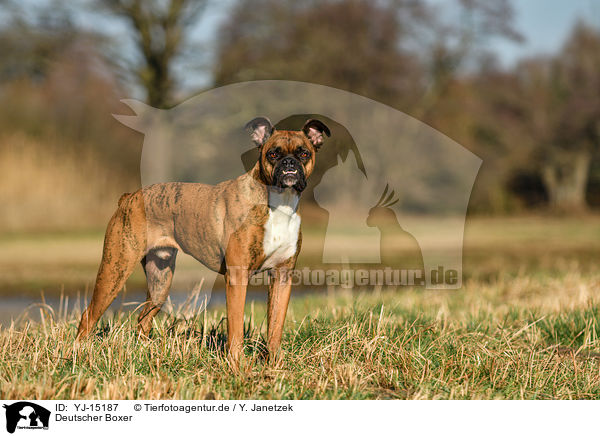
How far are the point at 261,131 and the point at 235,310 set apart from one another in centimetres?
137

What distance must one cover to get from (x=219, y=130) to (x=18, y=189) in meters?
5.49

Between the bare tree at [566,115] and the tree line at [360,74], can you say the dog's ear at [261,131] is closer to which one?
the tree line at [360,74]

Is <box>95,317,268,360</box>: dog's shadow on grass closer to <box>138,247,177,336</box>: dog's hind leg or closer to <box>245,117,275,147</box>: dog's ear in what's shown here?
<box>138,247,177,336</box>: dog's hind leg

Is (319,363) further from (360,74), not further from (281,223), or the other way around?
(360,74)

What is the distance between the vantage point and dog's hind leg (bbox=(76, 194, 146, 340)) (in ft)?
14.5

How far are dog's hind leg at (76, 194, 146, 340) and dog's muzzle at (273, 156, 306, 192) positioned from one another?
4.17 feet

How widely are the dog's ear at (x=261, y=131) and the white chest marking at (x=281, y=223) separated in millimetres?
453

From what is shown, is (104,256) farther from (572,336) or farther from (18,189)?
(18,189)

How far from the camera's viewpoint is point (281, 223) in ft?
13.4

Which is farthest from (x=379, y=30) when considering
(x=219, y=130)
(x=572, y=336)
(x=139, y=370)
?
(x=139, y=370)

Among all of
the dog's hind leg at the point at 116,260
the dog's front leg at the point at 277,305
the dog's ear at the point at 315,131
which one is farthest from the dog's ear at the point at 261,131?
the dog's hind leg at the point at 116,260

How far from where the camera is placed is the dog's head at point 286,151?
3934 millimetres

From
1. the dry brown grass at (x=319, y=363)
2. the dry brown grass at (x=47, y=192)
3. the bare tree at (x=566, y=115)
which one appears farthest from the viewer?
the bare tree at (x=566, y=115)

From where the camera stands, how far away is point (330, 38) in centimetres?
2325
